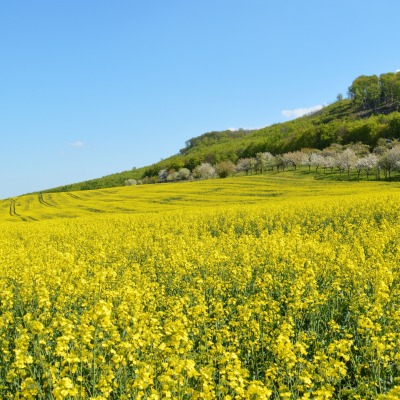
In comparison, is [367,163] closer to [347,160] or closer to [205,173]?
[347,160]

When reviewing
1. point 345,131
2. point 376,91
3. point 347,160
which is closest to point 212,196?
point 347,160

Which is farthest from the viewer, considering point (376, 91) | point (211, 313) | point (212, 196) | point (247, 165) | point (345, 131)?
point (376, 91)

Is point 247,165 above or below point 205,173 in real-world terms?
above

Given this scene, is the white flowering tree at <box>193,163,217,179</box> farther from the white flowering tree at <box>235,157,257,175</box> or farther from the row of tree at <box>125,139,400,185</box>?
the white flowering tree at <box>235,157,257,175</box>

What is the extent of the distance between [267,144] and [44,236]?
115 meters

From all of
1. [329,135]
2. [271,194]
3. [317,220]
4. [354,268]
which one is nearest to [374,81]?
[329,135]

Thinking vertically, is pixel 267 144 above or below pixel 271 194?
above

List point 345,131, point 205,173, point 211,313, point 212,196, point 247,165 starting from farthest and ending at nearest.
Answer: point 345,131 < point 247,165 < point 205,173 < point 212,196 < point 211,313

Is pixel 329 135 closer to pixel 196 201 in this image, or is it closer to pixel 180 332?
pixel 196 201

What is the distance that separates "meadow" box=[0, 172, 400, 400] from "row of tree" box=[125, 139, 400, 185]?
169 feet

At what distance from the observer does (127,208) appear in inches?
1944

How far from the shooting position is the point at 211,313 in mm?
9320

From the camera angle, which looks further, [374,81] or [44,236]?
[374,81]

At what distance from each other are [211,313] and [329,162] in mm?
84318
